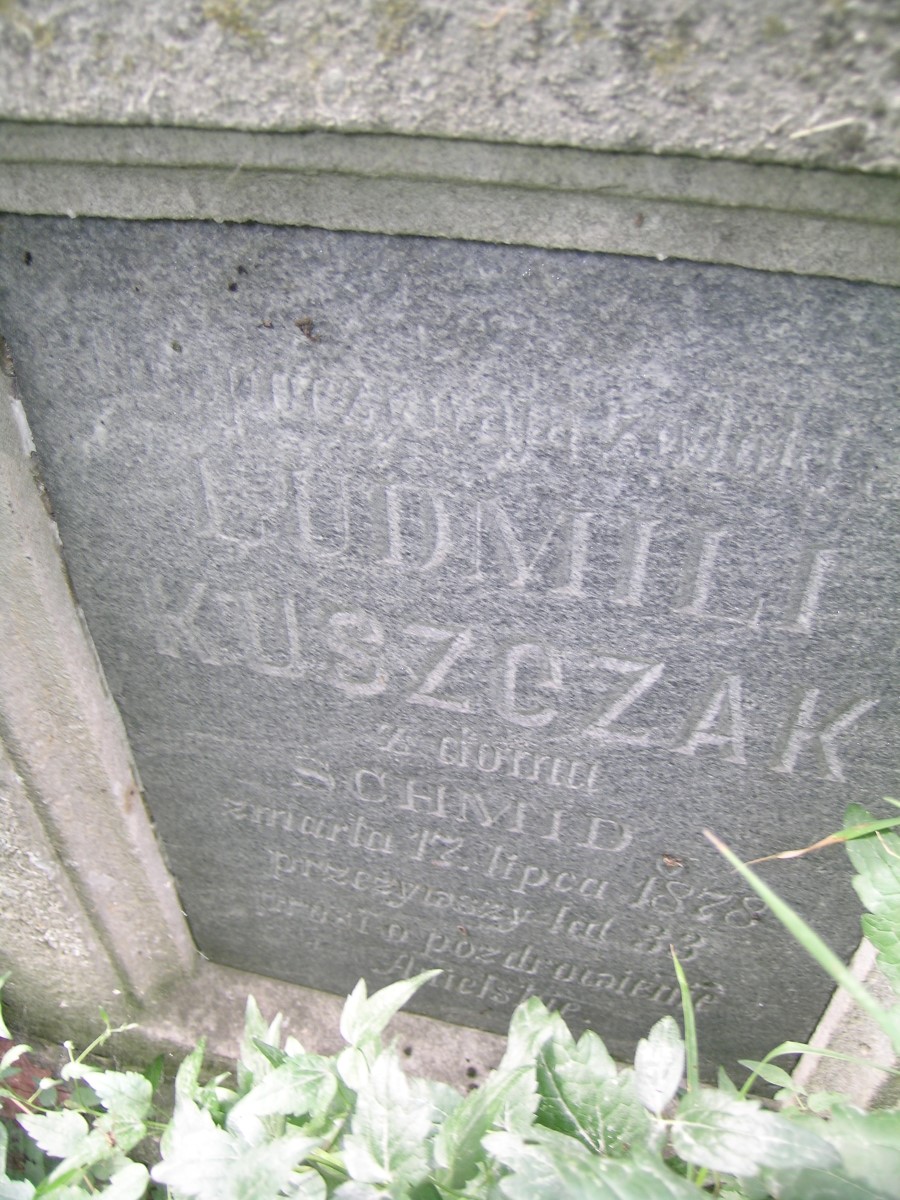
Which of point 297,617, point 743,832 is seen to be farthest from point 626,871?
point 297,617

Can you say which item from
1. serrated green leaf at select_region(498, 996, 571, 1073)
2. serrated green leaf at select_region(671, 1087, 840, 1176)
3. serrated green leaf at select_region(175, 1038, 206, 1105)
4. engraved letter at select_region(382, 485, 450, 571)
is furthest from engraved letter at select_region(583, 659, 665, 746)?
serrated green leaf at select_region(175, 1038, 206, 1105)

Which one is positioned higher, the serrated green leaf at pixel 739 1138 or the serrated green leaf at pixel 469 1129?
the serrated green leaf at pixel 739 1138

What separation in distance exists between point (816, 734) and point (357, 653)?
652mm

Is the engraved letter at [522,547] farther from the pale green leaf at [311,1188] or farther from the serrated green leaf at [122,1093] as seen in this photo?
the serrated green leaf at [122,1093]

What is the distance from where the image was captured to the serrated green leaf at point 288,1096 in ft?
2.69

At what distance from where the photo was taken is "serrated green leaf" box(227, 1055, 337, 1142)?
819mm

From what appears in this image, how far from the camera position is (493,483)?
3.17ft

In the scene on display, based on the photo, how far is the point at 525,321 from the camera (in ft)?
2.83

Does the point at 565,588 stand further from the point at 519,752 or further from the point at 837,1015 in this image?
the point at 837,1015

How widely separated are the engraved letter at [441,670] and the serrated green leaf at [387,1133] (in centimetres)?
52

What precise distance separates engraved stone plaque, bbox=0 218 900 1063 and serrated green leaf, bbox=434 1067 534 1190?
511 millimetres

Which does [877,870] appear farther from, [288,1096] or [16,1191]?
[16,1191]

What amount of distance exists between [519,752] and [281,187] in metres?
0.83

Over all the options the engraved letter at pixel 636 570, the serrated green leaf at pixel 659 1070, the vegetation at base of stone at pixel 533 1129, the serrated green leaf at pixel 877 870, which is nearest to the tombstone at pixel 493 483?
the engraved letter at pixel 636 570
